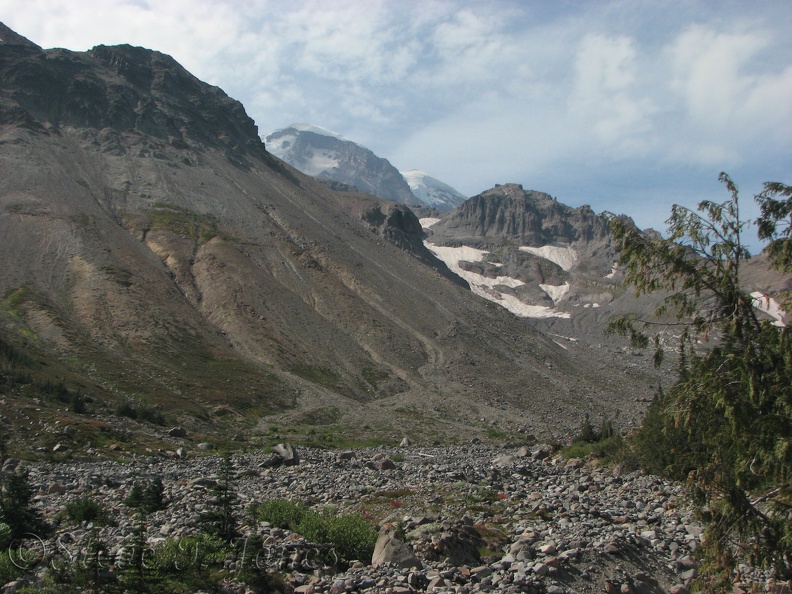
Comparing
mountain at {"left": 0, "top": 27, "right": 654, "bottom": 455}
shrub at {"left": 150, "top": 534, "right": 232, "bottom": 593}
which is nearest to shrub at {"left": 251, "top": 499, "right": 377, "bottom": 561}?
shrub at {"left": 150, "top": 534, "right": 232, "bottom": 593}

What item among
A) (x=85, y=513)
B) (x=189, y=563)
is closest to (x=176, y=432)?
(x=85, y=513)

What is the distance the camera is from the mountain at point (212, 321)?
69456 millimetres

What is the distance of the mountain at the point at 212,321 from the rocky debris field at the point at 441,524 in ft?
45.8

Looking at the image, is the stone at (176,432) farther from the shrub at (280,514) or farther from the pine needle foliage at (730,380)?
the pine needle foliage at (730,380)

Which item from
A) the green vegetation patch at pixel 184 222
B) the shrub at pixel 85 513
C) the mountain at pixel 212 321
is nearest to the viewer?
the shrub at pixel 85 513

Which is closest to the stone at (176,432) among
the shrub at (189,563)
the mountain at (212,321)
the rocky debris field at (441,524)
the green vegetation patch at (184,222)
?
the mountain at (212,321)

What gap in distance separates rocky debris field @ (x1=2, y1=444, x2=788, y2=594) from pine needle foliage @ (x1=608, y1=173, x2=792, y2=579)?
4174mm

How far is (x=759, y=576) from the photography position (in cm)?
1747

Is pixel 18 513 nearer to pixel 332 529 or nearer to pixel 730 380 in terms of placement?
pixel 332 529

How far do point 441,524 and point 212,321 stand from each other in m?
102

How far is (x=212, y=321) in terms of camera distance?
11600 centimetres

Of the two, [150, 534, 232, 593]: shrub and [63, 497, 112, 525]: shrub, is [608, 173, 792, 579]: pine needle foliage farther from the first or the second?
[63, 497, 112, 525]: shrub

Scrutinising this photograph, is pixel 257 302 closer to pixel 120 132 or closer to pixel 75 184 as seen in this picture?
pixel 75 184

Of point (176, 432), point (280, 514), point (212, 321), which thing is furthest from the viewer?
point (212, 321)
